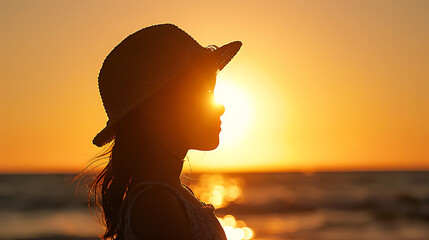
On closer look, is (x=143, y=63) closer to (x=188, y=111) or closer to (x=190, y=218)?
(x=188, y=111)

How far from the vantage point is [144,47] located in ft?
7.38

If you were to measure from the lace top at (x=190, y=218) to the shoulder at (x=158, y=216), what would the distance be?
2 cm

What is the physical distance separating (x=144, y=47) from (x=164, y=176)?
18.5 inches

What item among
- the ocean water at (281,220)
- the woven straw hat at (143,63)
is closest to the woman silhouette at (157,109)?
the woven straw hat at (143,63)

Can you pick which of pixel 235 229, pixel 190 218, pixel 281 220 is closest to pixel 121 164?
pixel 190 218

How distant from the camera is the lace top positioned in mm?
2002

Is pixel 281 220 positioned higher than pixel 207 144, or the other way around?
pixel 281 220

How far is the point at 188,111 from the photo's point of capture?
2.25 m

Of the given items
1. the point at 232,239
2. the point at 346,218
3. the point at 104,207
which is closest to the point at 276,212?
the point at 346,218

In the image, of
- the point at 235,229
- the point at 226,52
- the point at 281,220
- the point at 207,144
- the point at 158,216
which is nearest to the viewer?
the point at 158,216

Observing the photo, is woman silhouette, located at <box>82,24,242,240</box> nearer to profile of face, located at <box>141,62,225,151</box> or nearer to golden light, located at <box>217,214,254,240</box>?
profile of face, located at <box>141,62,225,151</box>

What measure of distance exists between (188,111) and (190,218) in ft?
1.37

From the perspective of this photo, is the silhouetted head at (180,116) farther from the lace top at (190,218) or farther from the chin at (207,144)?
the lace top at (190,218)

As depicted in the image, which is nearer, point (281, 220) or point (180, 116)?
point (180, 116)
